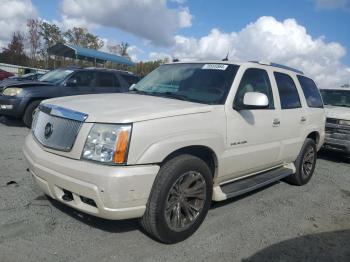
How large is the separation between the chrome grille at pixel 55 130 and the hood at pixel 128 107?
5.0 inches

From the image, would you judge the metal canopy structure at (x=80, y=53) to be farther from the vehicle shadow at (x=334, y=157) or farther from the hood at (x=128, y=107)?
the hood at (x=128, y=107)

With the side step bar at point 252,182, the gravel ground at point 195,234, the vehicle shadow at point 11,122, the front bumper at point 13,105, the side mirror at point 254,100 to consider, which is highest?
the side mirror at point 254,100

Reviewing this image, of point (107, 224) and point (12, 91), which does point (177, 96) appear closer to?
point (107, 224)

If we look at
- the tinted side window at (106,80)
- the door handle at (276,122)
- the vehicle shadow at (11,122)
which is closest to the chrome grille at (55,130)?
the door handle at (276,122)

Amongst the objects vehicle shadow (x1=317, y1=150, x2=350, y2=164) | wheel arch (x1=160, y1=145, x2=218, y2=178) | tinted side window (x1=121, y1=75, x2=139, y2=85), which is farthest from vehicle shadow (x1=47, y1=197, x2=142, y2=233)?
tinted side window (x1=121, y1=75, x2=139, y2=85)

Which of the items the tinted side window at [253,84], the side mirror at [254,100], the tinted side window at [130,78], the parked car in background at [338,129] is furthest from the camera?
the tinted side window at [130,78]

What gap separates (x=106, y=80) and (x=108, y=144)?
7.98 meters

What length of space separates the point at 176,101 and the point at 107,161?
3.86 feet

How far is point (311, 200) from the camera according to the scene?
17.4 ft

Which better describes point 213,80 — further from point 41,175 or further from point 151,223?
point 41,175

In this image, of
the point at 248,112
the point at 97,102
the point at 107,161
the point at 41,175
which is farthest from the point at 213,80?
the point at 41,175

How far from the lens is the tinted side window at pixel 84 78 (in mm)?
10031

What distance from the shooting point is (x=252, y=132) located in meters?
4.30

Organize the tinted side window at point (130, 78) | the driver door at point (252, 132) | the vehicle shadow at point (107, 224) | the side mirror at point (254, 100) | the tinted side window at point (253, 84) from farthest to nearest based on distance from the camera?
the tinted side window at point (130, 78)
the tinted side window at point (253, 84)
the driver door at point (252, 132)
the side mirror at point (254, 100)
the vehicle shadow at point (107, 224)
